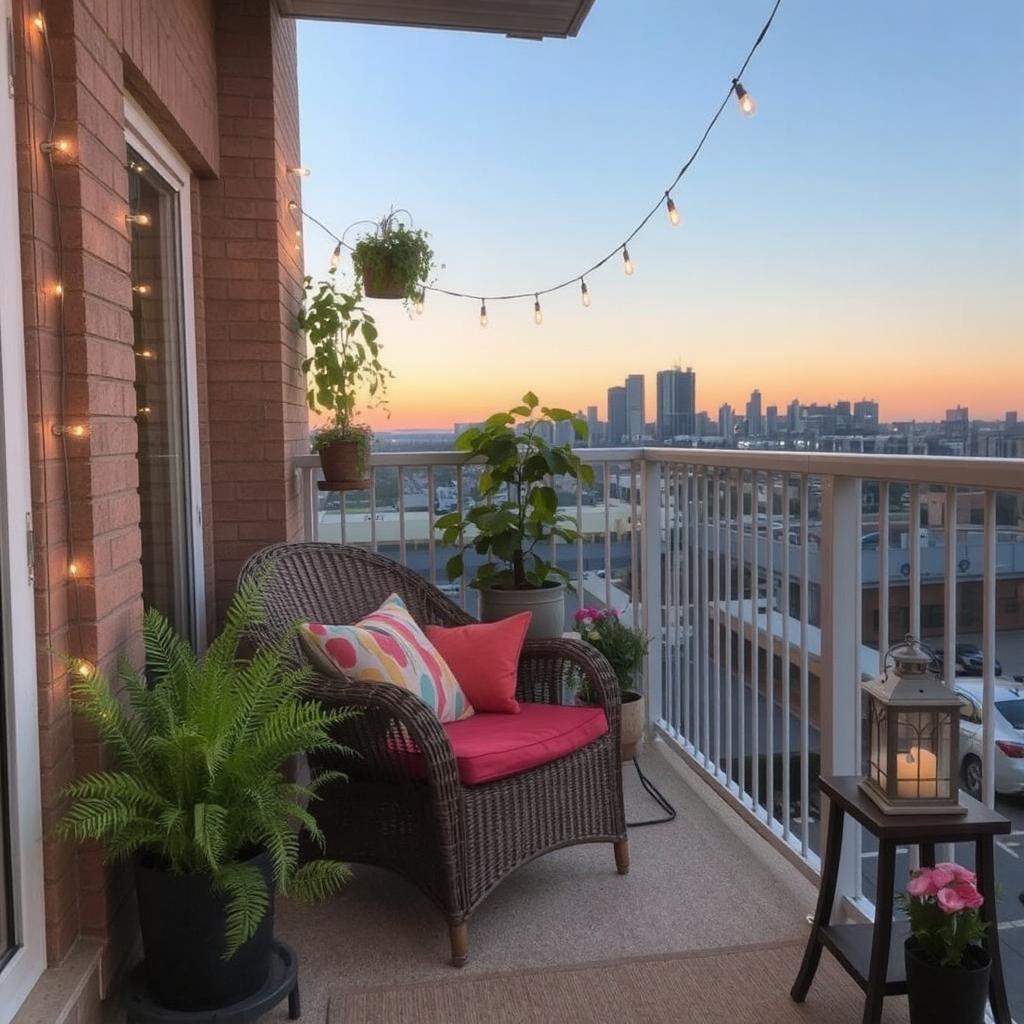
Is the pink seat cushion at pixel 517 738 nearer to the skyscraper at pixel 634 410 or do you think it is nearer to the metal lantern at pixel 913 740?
the metal lantern at pixel 913 740

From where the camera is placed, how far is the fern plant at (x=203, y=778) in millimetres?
1726

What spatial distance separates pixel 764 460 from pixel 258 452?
1732 mm

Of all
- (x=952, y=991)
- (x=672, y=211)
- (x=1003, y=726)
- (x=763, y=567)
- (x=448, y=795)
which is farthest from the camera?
(x=672, y=211)

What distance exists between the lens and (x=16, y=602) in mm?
1688

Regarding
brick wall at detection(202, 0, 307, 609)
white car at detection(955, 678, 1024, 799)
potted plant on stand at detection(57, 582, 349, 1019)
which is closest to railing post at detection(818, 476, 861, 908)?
white car at detection(955, 678, 1024, 799)

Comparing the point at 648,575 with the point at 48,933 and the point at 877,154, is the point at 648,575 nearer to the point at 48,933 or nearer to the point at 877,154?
the point at 48,933

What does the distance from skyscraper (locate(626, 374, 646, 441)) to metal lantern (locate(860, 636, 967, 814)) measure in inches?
91.2

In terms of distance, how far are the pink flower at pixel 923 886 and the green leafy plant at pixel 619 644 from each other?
73.7 inches

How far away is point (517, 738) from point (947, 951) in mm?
1095

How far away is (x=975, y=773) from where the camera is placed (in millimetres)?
2160

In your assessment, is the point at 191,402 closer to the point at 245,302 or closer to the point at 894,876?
the point at 245,302

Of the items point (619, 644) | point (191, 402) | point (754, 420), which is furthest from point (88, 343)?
point (754, 420)

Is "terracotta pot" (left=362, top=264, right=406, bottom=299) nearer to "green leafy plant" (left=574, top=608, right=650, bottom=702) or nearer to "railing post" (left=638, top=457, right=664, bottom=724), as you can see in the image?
"railing post" (left=638, top=457, right=664, bottom=724)

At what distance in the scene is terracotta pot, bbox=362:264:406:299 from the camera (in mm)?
3705
